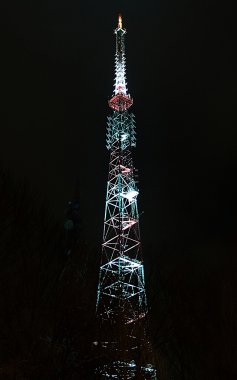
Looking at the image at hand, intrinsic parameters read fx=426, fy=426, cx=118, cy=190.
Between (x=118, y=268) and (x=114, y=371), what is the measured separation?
35.6 ft

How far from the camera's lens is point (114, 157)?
103 ft

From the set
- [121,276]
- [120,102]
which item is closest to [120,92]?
[120,102]

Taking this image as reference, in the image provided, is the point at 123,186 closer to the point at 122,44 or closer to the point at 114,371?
the point at 122,44

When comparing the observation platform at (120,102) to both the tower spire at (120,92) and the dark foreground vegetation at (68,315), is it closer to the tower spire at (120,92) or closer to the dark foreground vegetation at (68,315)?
the tower spire at (120,92)

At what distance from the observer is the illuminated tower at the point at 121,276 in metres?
16.5

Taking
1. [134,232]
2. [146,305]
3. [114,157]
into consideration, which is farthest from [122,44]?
[146,305]

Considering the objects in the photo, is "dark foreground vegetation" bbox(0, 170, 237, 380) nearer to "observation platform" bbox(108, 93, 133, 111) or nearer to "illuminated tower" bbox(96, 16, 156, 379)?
"illuminated tower" bbox(96, 16, 156, 379)

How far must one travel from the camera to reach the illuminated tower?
16.5 meters

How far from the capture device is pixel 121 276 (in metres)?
26.4

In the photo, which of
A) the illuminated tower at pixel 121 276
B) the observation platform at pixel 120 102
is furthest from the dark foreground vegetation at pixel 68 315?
the observation platform at pixel 120 102

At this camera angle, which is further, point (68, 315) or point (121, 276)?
point (121, 276)

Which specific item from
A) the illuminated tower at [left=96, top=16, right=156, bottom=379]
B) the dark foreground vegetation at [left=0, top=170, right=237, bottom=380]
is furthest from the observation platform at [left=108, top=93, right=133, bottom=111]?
the dark foreground vegetation at [left=0, top=170, right=237, bottom=380]

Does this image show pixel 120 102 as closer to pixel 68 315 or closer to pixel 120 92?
pixel 120 92

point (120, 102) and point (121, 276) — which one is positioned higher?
point (120, 102)
